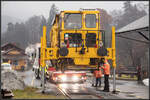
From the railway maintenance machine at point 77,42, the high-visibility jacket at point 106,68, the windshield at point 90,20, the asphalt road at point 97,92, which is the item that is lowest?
the asphalt road at point 97,92

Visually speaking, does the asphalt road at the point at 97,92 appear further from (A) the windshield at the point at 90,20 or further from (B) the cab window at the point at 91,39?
(A) the windshield at the point at 90,20

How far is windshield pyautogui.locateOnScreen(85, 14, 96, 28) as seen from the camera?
42.0 ft

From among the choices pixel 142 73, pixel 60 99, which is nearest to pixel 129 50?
pixel 142 73

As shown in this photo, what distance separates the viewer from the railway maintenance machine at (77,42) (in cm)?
1190

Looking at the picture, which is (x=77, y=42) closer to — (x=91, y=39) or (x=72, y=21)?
(x=91, y=39)

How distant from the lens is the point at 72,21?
41.4ft

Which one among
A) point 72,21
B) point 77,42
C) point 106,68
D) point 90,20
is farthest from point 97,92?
point 72,21

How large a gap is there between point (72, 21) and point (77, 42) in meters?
1.11

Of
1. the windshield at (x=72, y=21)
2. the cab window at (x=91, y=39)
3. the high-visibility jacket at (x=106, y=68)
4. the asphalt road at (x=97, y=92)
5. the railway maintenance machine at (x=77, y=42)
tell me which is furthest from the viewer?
the high-visibility jacket at (x=106, y=68)

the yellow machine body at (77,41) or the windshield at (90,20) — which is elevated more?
the windshield at (90,20)

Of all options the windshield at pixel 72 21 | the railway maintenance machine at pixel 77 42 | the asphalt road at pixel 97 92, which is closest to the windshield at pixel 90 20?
the railway maintenance machine at pixel 77 42

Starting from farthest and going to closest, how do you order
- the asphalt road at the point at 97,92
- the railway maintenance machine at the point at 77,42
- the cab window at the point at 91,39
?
the cab window at the point at 91,39 → the railway maintenance machine at the point at 77,42 → the asphalt road at the point at 97,92

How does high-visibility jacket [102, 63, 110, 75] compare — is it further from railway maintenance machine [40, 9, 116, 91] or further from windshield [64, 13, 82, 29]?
windshield [64, 13, 82, 29]

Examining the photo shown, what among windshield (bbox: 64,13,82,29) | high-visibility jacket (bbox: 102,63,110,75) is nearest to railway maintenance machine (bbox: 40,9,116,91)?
windshield (bbox: 64,13,82,29)
